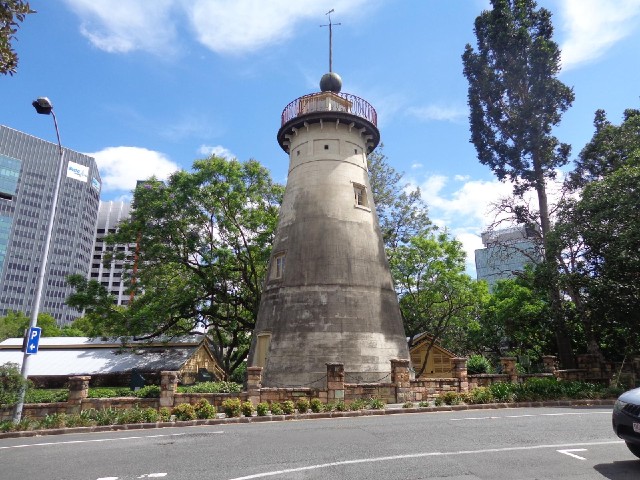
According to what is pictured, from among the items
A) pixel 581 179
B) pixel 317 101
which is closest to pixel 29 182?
pixel 317 101

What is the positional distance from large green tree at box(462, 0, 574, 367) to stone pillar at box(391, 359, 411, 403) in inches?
457

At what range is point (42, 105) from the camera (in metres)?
12.8

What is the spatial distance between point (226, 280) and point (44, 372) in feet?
40.3

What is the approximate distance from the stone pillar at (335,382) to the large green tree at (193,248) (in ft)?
37.3

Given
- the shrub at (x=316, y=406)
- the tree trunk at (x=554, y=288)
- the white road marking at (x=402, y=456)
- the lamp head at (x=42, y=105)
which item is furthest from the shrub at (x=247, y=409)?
the tree trunk at (x=554, y=288)

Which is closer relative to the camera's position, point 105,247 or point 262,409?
point 262,409

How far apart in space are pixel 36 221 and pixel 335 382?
127 metres

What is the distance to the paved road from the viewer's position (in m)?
6.32

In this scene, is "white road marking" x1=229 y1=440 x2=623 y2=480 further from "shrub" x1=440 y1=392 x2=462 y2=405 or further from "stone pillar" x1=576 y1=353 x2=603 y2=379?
"stone pillar" x1=576 y1=353 x2=603 y2=379

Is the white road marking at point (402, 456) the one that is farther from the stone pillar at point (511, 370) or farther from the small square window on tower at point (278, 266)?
the small square window on tower at point (278, 266)

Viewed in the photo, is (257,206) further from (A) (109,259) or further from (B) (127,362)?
(B) (127,362)

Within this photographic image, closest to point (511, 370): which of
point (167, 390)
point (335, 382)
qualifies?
point (335, 382)

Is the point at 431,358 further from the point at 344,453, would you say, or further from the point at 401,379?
the point at 344,453

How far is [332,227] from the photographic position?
19.5 m
